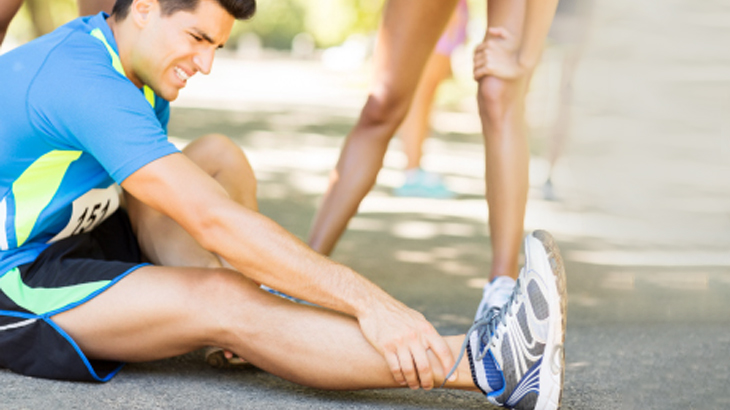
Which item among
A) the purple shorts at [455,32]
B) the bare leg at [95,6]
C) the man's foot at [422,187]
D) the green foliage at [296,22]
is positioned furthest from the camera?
the green foliage at [296,22]

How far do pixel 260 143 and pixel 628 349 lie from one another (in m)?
5.58

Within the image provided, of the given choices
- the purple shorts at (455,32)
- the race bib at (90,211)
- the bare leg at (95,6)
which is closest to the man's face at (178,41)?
the race bib at (90,211)

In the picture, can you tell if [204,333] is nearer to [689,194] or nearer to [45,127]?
[45,127]

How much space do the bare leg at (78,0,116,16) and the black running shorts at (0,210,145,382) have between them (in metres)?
1.10

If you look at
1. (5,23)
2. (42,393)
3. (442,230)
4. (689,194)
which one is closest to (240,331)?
(42,393)

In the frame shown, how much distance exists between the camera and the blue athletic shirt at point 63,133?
196 cm

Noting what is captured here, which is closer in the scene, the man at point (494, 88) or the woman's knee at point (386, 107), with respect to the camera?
the man at point (494, 88)

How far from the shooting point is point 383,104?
3.19 meters

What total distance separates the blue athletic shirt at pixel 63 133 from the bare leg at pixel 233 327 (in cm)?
27

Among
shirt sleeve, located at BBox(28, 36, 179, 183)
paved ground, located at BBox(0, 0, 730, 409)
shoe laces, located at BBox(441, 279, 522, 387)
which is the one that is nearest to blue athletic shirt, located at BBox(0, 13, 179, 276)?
shirt sleeve, located at BBox(28, 36, 179, 183)

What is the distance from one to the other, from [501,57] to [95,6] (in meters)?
1.42

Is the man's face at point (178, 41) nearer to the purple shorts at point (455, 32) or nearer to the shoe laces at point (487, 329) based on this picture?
the shoe laces at point (487, 329)

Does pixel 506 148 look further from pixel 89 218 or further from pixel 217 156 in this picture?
pixel 89 218

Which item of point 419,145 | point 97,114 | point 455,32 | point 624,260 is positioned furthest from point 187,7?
point 455,32
